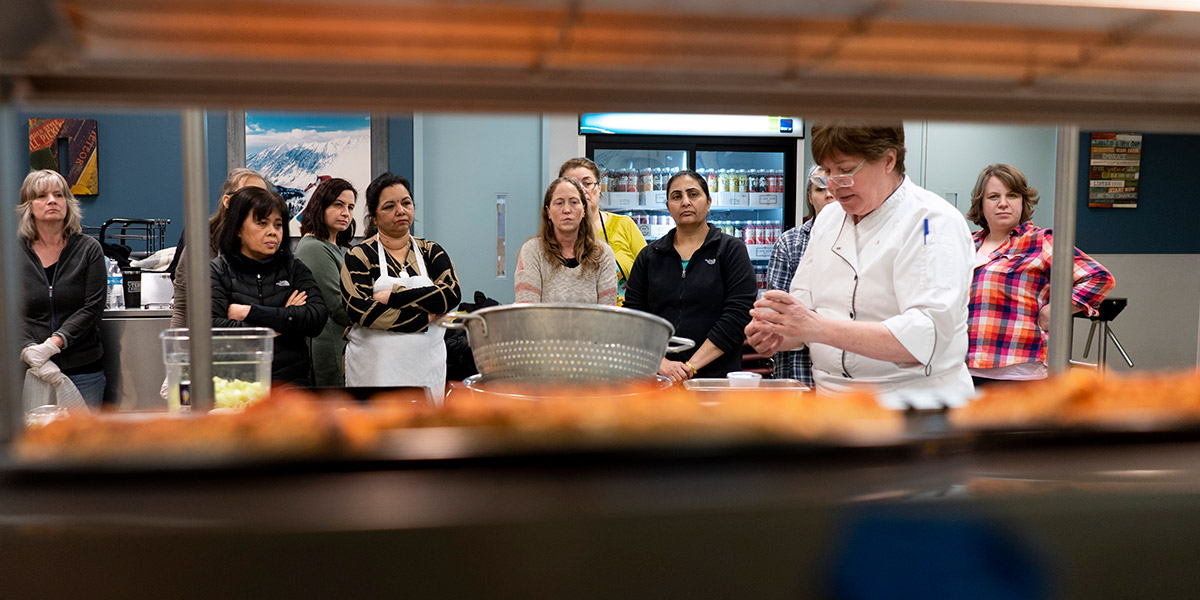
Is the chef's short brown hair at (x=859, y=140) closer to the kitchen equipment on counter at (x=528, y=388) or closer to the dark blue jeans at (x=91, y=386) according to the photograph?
the kitchen equipment on counter at (x=528, y=388)

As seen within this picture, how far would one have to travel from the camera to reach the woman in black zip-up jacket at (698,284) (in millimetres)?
3184

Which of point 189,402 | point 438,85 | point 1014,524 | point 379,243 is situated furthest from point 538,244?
point 1014,524

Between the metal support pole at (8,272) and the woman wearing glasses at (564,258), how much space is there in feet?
8.39

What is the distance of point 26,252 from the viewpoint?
4.09 m

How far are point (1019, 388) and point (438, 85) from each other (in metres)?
0.74

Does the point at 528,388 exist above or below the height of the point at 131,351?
above

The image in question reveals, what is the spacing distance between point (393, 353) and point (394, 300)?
0.68 ft

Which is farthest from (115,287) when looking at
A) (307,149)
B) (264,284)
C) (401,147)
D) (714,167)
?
(714,167)

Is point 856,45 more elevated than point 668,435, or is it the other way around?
point 856,45

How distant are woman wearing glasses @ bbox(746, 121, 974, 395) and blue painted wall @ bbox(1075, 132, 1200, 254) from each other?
19.2 ft

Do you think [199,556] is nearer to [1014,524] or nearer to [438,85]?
[438,85]

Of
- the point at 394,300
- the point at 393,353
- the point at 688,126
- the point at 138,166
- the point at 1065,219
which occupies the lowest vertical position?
the point at 393,353

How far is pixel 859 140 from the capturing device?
6.16 feet

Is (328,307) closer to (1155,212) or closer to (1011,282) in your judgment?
(1011,282)
